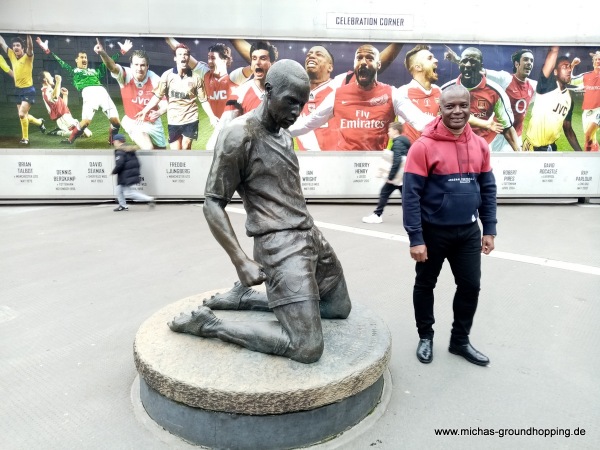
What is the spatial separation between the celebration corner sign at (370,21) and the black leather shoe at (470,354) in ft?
24.1

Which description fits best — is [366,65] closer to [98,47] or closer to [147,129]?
[147,129]

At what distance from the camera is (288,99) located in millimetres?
2650

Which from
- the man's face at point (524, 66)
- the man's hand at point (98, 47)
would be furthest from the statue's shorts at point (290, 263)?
the man's face at point (524, 66)

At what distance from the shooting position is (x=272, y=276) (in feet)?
9.17

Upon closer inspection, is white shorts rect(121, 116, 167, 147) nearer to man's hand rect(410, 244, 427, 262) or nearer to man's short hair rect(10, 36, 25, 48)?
man's short hair rect(10, 36, 25, 48)

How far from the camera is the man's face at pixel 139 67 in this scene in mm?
9289

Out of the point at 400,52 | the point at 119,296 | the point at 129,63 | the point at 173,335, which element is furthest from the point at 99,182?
the point at 173,335

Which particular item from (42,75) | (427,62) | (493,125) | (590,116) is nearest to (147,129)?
(42,75)

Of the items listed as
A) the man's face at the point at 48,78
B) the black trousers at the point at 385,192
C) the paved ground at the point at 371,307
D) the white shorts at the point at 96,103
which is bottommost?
the paved ground at the point at 371,307

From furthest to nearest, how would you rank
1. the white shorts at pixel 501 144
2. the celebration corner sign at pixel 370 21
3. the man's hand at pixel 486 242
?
the white shorts at pixel 501 144
the celebration corner sign at pixel 370 21
the man's hand at pixel 486 242

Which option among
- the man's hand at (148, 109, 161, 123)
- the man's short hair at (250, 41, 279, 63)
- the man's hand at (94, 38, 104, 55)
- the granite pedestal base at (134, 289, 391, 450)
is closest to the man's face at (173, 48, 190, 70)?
the man's hand at (148, 109, 161, 123)

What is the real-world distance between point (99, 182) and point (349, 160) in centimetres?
511

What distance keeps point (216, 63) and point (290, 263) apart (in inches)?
296

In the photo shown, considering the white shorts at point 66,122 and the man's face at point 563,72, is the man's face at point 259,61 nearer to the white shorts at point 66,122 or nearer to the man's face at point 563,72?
the white shorts at point 66,122
